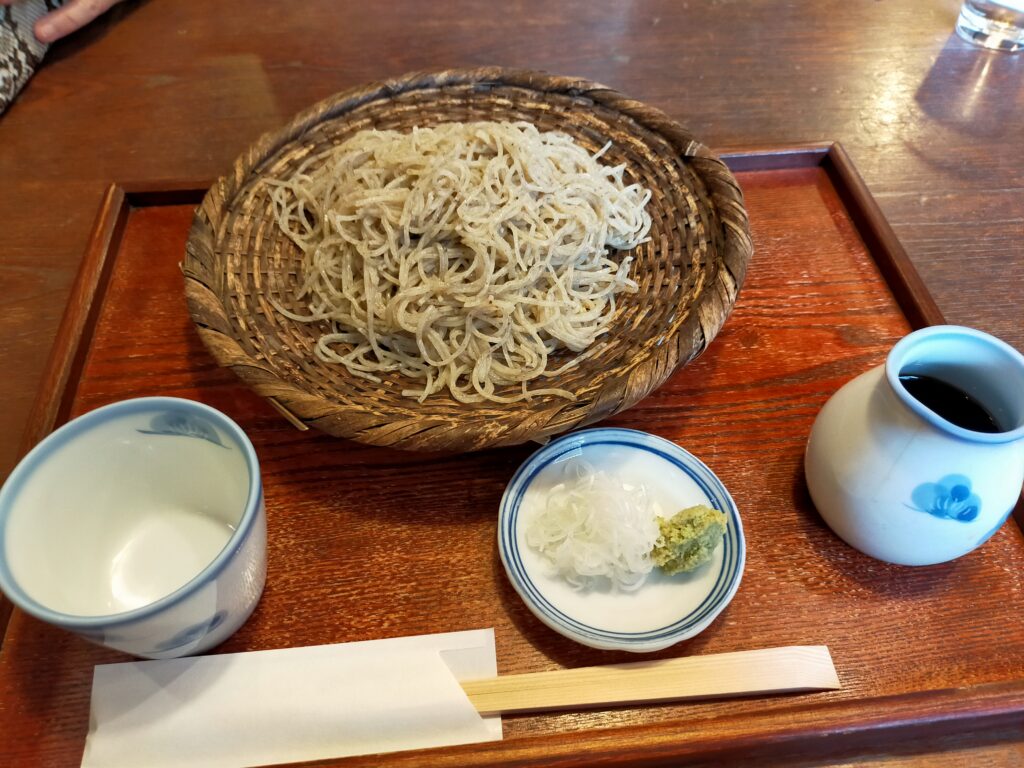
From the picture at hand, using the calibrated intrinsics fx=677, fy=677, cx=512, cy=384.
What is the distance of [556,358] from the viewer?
1.30m

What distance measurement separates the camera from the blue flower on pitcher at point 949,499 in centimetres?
92

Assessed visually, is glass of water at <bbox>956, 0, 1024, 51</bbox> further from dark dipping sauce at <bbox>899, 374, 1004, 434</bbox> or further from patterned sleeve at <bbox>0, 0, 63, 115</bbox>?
patterned sleeve at <bbox>0, 0, 63, 115</bbox>

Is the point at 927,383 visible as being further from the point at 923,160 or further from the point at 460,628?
the point at 923,160

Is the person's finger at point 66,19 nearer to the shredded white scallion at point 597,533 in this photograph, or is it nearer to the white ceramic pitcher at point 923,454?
the shredded white scallion at point 597,533

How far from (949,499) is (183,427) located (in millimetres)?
1085

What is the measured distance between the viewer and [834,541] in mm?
1099

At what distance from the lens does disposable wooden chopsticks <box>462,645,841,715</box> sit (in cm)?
92

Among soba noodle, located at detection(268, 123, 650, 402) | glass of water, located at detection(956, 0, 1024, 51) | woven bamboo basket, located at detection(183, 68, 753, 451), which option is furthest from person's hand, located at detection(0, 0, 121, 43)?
glass of water, located at detection(956, 0, 1024, 51)

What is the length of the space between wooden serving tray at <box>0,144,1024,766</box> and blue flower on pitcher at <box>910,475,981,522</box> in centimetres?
17

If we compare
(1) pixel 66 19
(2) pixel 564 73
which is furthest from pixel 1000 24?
(1) pixel 66 19

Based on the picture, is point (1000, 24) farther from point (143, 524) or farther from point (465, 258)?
point (143, 524)

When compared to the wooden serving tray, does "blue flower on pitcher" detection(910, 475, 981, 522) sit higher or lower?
higher

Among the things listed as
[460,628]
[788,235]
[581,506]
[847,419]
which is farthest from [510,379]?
[788,235]

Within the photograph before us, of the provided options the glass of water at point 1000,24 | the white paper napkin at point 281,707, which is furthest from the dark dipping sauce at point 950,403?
the glass of water at point 1000,24
